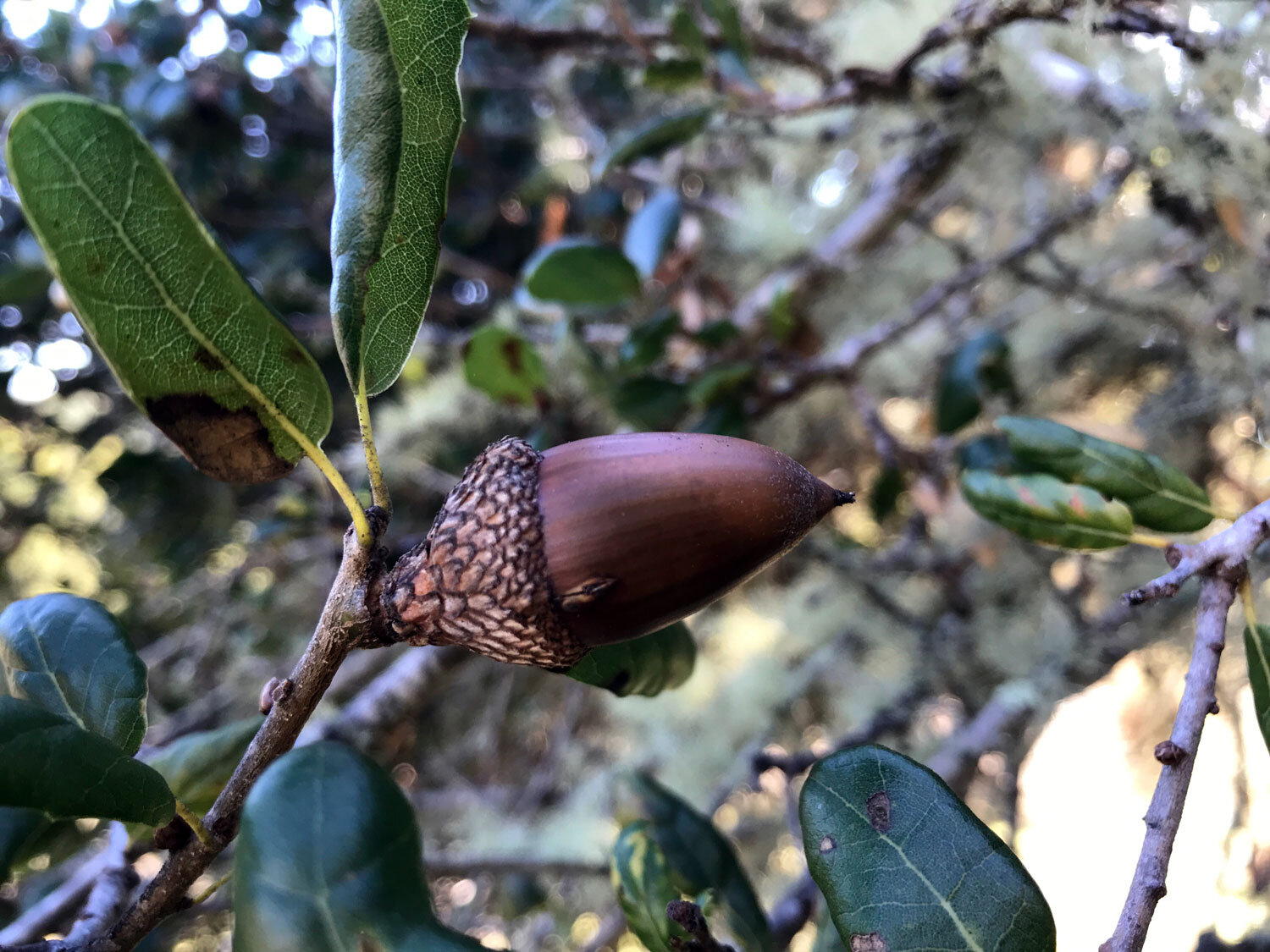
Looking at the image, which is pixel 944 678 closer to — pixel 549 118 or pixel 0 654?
pixel 0 654

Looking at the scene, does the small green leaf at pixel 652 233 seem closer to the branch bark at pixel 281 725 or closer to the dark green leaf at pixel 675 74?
the dark green leaf at pixel 675 74

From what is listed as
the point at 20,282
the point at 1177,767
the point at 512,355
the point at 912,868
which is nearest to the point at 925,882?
the point at 912,868

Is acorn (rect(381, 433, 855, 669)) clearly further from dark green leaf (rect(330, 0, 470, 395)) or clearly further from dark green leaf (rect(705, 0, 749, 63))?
dark green leaf (rect(705, 0, 749, 63))

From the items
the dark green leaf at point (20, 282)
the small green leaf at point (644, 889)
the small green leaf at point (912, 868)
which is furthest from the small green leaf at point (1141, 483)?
the dark green leaf at point (20, 282)

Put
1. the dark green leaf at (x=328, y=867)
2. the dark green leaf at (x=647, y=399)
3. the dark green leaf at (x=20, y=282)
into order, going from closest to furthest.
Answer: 1. the dark green leaf at (x=328, y=867)
2. the dark green leaf at (x=647, y=399)
3. the dark green leaf at (x=20, y=282)

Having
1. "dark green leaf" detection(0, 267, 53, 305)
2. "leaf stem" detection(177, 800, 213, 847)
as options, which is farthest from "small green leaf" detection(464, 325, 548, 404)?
"dark green leaf" detection(0, 267, 53, 305)

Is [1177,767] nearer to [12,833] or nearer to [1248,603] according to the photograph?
[1248,603]

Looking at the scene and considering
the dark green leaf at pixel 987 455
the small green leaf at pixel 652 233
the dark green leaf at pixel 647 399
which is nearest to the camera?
the dark green leaf at pixel 987 455
